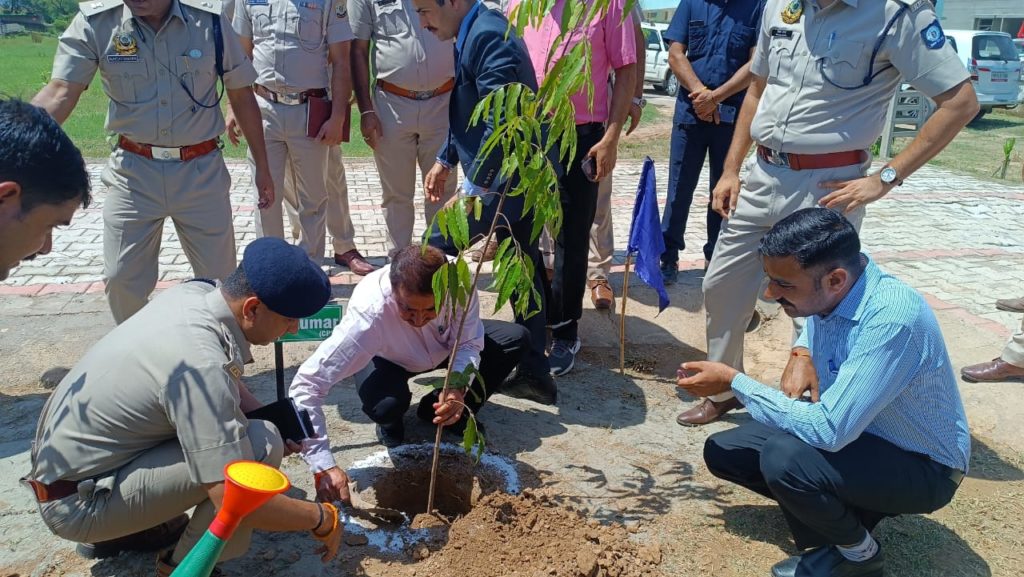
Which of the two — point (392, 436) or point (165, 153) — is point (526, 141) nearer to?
point (392, 436)

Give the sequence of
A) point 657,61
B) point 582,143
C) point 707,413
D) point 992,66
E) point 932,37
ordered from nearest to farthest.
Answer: point 932,37 < point 707,413 < point 582,143 < point 992,66 < point 657,61

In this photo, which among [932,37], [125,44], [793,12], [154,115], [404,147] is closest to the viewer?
[932,37]

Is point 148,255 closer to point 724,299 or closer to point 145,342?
point 145,342

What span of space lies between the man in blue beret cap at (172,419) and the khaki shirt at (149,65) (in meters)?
1.65

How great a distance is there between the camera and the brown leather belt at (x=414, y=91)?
5328mm

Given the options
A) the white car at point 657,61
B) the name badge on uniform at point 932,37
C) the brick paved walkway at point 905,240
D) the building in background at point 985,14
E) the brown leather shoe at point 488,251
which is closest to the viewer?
the brown leather shoe at point 488,251

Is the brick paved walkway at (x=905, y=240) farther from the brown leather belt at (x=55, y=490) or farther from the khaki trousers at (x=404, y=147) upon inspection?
the brown leather belt at (x=55, y=490)

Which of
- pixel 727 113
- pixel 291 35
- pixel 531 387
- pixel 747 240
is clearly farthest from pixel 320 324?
pixel 727 113

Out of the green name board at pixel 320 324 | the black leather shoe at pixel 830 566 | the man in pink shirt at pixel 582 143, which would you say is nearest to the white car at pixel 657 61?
the man in pink shirt at pixel 582 143

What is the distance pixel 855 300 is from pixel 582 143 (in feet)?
6.92

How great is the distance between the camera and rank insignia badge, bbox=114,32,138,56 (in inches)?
150

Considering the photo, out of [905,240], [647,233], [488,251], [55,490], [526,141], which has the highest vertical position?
[526,141]

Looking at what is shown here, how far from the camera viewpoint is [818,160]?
3.63m

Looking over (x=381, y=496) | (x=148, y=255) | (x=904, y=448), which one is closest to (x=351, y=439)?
(x=381, y=496)
